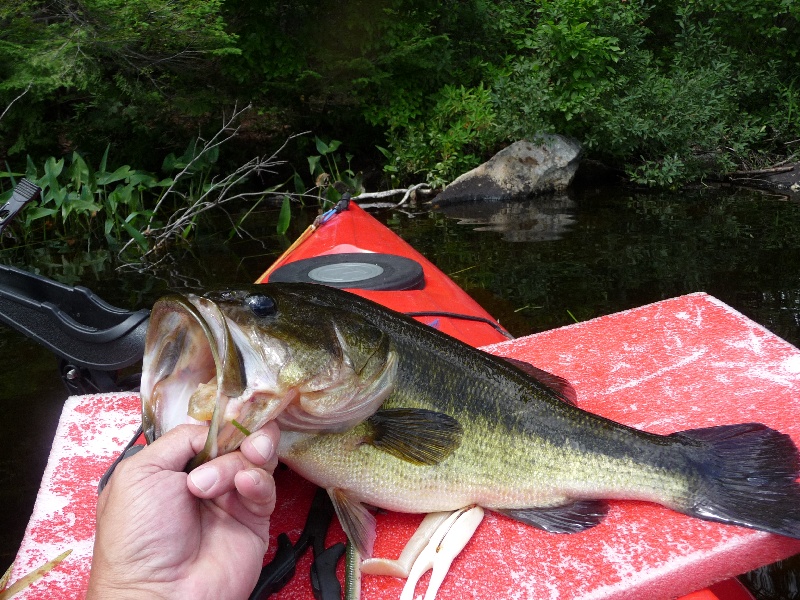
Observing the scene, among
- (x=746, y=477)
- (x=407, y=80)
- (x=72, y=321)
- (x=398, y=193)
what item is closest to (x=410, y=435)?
(x=746, y=477)

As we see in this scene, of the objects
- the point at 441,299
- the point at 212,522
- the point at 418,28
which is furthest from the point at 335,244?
the point at 418,28

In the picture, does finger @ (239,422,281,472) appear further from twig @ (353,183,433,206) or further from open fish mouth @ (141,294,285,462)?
twig @ (353,183,433,206)

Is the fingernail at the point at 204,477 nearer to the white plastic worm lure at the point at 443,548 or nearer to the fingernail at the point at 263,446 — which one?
the fingernail at the point at 263,446

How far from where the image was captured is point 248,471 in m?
1.66

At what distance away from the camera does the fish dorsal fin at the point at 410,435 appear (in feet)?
6.30

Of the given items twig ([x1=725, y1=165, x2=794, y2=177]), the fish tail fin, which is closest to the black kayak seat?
the fish tail fin

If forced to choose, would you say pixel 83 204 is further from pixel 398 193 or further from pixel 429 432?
pixel 429 432

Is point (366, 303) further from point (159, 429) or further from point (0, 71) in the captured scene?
point (0, 71)

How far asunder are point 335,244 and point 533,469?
10.7 ft

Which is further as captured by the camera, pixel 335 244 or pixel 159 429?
pixel 335 244

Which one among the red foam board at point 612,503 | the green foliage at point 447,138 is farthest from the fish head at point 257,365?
the green foliage at point 447,138

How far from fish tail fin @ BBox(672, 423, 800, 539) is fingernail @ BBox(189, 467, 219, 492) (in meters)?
1.23

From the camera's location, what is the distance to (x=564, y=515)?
2.02 metres

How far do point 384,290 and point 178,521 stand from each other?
7.74 ft
